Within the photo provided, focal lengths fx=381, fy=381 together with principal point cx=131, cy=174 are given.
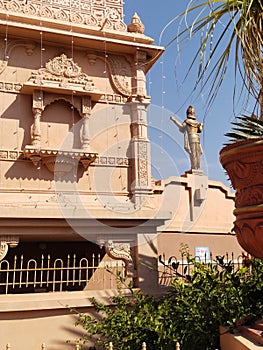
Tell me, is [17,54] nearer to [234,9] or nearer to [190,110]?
[190,110]

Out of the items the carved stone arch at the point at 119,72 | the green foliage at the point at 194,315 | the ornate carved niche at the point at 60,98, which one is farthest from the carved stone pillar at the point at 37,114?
the green foliage at the point at 194,315

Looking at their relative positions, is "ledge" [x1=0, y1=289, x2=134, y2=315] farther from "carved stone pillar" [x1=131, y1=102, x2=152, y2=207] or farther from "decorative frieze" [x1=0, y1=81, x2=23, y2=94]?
"decorative frieze" [x1=0, y1=81, x2=23, y2=94]

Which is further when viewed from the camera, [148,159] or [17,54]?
[148,159]

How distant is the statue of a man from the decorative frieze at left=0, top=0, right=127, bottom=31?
317 centimetres

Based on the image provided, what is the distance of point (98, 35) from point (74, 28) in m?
0.62

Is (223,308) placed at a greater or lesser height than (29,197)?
lesser

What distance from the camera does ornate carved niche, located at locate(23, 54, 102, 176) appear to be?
8.73m

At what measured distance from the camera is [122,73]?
10148 mm

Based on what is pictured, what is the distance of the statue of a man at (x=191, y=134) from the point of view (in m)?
11.1

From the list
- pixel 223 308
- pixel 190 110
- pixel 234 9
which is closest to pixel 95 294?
pixel 223 308

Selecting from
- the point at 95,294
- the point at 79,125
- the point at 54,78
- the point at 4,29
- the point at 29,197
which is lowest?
the point at 95,294

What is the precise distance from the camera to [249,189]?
106 inches

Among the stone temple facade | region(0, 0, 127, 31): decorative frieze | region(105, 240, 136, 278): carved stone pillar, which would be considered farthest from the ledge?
region(0, 0, 127, 31): decorative frieze

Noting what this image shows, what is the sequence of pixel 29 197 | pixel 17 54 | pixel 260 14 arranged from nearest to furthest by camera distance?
pixel 260 14
pixel 29 197
pixel 17 54
